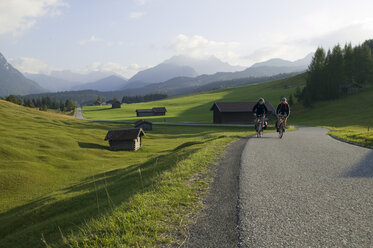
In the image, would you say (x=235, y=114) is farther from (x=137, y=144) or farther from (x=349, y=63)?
(x=349, y=63)

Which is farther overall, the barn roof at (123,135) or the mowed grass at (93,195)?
the barn roof at (123,135)

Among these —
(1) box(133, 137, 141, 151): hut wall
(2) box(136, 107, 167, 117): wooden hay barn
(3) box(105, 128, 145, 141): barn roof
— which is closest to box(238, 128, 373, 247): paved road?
(3) box(105, 128, 145, 141): barn roof

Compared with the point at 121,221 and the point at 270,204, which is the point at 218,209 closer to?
the point at 270,204

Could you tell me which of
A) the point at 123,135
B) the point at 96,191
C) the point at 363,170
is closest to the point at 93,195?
the point at 96,191

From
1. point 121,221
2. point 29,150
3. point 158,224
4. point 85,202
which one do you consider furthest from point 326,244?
point 29,150

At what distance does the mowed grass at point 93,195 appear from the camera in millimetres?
4318

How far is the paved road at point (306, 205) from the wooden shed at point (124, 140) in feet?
140

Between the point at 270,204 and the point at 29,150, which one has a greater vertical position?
the point at 270,204

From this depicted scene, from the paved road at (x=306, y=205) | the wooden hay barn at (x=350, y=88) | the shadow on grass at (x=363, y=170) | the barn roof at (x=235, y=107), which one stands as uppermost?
the wooden hay barn at (x=350, y=88)

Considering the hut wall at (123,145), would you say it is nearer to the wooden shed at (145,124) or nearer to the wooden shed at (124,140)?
the wooden shed at (124,140)

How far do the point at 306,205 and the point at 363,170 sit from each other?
14.6 ft

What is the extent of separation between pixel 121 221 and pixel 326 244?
3526 mm

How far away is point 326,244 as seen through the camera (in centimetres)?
367

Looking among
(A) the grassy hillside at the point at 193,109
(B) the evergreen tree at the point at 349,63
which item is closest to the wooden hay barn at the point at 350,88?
(B) the evergreen tree at the point at 349,63
